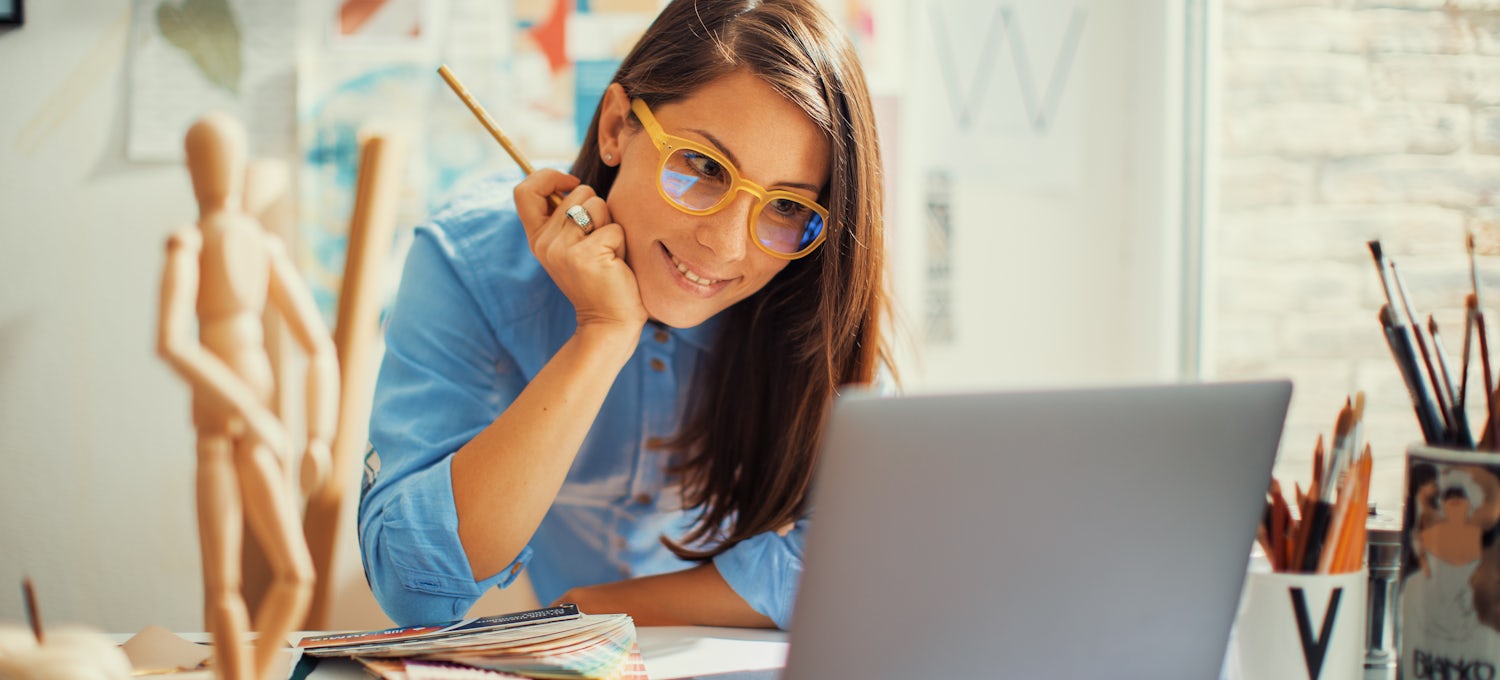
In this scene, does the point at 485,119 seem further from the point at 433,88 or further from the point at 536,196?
the point at 433,88

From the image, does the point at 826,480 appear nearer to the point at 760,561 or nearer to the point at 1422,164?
the point at 760,561

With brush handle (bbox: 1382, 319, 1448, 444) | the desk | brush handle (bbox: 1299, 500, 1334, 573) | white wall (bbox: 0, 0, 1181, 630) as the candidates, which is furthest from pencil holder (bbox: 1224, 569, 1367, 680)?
white wall (bbox: 0, 0, 1181, 630)

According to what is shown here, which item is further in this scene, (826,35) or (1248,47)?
(1248,47)

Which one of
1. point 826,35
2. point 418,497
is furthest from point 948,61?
point 418,497

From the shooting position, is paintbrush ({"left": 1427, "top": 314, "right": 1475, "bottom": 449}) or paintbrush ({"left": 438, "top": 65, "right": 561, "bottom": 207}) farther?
paintbrush ({"left": 438, "top": 65, "right": 561, "bottom": 207})

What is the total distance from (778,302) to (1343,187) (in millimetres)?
1399

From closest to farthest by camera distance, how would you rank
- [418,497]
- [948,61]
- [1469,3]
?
1. [418,497]
2. [1469,3]
3. [948,61]

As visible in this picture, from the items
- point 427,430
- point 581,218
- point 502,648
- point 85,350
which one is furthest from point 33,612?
point 85,350

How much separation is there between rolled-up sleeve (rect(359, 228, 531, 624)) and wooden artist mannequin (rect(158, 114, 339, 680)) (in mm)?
425

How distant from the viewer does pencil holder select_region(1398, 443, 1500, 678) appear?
714 millimetres

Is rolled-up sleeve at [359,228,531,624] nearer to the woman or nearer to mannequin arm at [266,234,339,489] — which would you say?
the woman

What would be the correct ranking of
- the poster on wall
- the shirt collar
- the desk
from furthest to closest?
the poster on wall → the shirt collar → the desk

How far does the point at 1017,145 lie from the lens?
2.31 m

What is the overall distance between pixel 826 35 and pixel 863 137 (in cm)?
11
